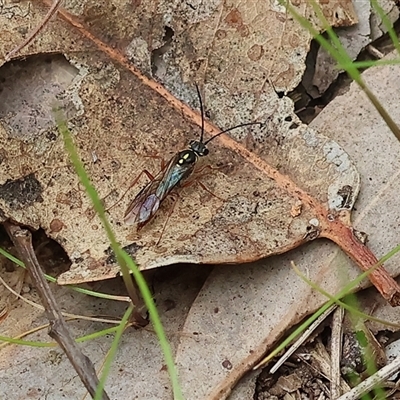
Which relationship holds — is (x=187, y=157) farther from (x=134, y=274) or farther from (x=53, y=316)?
(x=53, y=316)

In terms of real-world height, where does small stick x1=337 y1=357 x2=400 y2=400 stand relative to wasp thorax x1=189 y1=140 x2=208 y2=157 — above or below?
below

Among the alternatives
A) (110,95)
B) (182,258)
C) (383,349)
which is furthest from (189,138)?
(383,349)

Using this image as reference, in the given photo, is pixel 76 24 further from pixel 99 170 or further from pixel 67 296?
pixel 67 296

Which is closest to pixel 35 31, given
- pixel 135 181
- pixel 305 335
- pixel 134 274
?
pixel 135 181

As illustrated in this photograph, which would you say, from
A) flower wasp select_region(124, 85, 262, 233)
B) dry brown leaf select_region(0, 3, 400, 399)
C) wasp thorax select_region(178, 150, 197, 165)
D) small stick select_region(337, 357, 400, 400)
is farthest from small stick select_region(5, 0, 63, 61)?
small stick select_region(337, 357, 400, 400)

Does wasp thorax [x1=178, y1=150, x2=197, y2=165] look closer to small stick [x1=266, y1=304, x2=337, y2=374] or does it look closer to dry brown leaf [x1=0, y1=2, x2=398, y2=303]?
dry brown leaf [x1=0, y1=2, x2=398, y2=303]

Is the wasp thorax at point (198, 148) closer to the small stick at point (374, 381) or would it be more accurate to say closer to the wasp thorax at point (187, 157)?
the wasp thorax at point (187, 157)

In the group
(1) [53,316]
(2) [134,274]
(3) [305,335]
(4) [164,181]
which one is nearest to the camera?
(2) [134,274]
